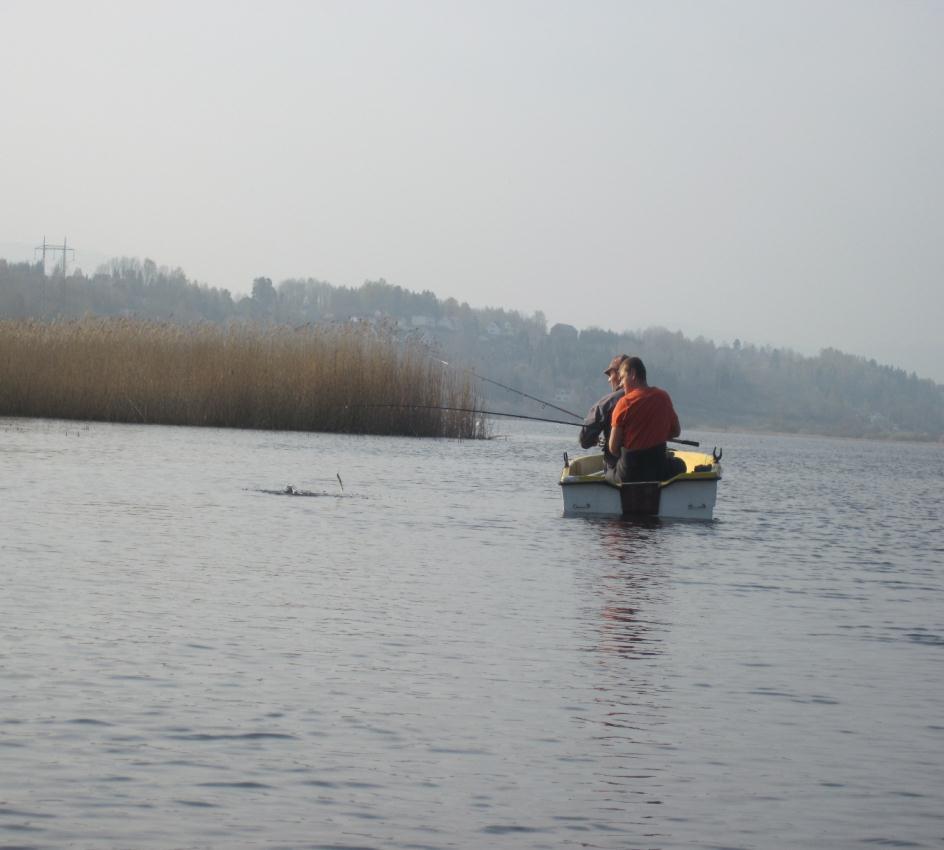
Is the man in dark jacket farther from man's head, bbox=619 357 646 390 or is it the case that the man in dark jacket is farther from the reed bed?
the reed bed

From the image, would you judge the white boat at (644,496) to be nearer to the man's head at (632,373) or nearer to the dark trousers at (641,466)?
the dark trousers at (641,466)

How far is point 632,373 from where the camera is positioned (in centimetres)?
1516

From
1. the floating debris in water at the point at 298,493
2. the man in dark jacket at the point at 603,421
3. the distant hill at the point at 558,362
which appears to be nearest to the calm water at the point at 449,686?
the man in dark jacket at the point at 603,421

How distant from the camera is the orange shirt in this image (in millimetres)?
14750

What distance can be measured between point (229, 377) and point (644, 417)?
18.3m

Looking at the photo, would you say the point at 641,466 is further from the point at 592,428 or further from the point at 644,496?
Result: the point at 592,428

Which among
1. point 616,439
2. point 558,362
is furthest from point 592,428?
point 558,362

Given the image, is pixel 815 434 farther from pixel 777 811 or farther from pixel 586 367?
pixel 777 811

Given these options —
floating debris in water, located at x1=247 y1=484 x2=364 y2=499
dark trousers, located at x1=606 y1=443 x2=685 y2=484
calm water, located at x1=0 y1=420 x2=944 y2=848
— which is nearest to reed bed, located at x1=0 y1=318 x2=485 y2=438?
floating debris in water, located at x1=247 y1=484 x2=364 y2=499

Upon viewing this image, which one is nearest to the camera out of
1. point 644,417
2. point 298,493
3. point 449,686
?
point 449,686

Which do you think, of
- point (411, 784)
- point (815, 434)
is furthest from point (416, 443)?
point (815, 434)

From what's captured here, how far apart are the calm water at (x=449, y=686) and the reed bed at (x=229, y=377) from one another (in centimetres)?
1687

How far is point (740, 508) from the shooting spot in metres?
20.0

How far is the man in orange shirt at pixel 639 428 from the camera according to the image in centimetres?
1477
